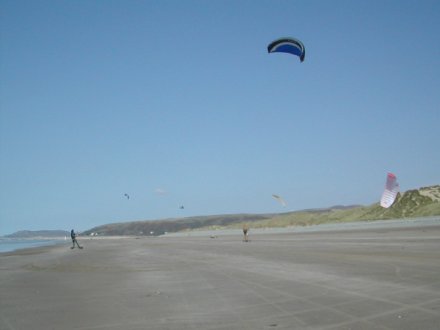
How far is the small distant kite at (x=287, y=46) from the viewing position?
2214 centimetres

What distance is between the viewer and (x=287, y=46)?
2273 centimetres

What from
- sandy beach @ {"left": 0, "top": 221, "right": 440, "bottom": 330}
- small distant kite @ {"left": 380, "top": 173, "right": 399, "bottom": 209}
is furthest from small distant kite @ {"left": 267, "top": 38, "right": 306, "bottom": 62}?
small distant kite @ {"left": 380, "top": 173, "right": 399, "bottom": 209}

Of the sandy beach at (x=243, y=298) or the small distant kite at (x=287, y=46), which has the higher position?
the small distant kite at (x=287, y=46)

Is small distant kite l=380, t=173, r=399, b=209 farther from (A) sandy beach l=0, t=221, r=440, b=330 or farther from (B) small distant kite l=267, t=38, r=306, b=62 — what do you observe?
(A) sandy beach l=0, t=221, r=440, b=330

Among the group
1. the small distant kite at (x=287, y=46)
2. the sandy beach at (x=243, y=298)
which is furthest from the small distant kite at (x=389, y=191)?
the sandy beach at (x=243, y=298)

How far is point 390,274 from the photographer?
1268 centimetres

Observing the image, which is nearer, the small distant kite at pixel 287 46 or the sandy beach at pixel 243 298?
the sandy beach at pixel 243 298

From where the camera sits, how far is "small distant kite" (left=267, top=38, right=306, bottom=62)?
2214 cm

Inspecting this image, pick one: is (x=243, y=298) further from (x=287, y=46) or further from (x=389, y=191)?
(x=389, y=191)

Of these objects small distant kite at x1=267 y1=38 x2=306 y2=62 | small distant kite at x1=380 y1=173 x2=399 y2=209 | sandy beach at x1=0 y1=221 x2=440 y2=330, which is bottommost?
sandy beach at x1=0 y1=221 x2=440 y2=330

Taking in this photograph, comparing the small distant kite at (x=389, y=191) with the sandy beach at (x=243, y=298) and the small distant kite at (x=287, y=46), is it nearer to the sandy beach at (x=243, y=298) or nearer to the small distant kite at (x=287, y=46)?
the small distant kite at (x=287, y=46)

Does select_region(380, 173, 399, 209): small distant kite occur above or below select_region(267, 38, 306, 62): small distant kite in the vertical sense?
below

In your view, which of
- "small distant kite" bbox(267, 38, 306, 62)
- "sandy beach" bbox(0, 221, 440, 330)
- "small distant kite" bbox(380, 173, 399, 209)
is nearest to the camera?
"sandy beach" bbox(0, 221, 440, 330)

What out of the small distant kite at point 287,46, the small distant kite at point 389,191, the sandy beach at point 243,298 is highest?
the small distant kite at point 287,46
